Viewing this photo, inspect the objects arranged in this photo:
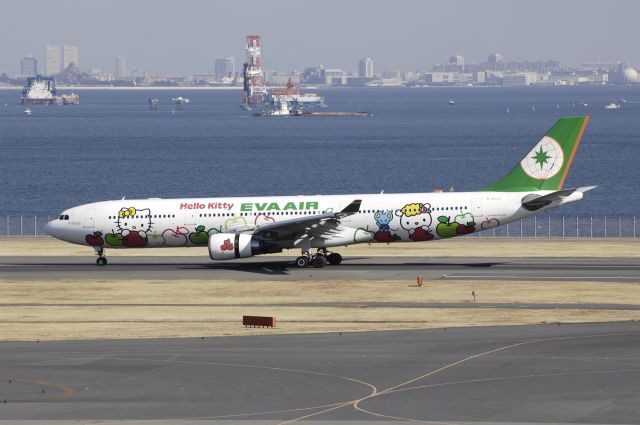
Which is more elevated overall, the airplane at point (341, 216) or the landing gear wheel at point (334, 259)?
the airplane at point (341, 216)

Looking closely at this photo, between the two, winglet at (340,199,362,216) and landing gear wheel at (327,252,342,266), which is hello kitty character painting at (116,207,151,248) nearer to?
landing gear wheel at (327,252,342,266)

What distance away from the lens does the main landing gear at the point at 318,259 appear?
70.4 meters

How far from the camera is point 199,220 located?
71312mm

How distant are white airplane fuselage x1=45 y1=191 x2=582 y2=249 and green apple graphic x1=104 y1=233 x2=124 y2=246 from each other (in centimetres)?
6

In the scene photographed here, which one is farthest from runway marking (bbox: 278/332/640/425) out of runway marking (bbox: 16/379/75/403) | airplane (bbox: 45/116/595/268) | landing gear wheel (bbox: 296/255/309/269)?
landing gear wheel (bbox: 296/255/309/269)

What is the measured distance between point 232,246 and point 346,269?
21.9 ft

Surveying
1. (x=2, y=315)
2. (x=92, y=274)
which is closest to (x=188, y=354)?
(x=2, y=315)

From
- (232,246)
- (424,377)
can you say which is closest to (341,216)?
(232,246)

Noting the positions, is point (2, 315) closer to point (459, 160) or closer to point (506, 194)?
point (506, 194)

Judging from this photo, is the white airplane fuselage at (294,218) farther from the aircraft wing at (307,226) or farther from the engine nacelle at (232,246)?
the engine nacelle at (232,246)

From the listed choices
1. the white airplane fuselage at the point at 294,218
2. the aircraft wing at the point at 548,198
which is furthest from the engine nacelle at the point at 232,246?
the aircraft wing at the point at 548,198

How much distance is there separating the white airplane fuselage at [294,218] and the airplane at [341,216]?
0.06 metres

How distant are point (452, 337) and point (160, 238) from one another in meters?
29.6

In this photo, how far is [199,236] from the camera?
71500 millimetres
